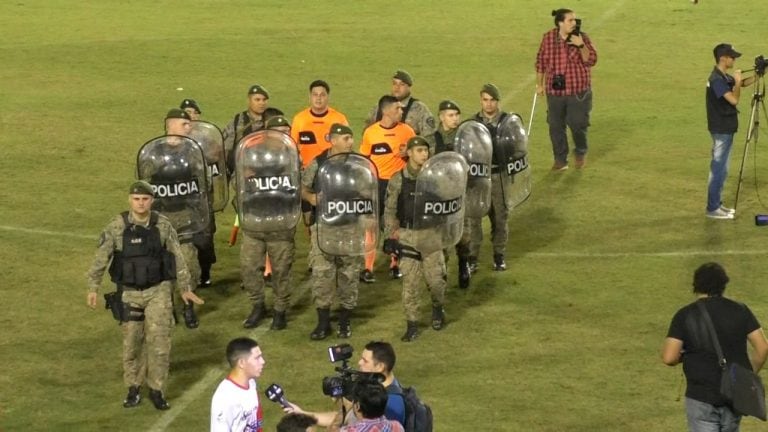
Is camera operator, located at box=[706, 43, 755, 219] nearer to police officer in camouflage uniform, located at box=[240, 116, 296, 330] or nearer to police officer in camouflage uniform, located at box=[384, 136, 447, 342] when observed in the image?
police officer in camouflage uniform, located at box=[384, 136, 447, 342]

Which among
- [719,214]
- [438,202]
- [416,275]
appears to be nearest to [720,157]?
[719,214]

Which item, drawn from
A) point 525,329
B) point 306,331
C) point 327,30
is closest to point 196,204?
point 306,331

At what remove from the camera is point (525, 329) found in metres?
A: 15.1

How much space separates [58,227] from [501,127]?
570cm

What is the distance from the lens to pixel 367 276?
54.5 feet

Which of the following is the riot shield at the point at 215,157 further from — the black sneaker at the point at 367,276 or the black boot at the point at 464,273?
→ the black boot at the point at 464,273

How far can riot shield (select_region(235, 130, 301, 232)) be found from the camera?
48.2ft

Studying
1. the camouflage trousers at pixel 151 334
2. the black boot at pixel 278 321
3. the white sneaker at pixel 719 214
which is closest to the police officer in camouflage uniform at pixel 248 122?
the black boot at pixel 278 321

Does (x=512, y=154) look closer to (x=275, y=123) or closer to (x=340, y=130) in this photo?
(x=340, y=130)

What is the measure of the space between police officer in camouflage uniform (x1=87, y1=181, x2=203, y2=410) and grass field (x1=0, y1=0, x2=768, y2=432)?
A: 16.9 inches

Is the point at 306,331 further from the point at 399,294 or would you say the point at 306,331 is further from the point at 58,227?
the point at 58,227

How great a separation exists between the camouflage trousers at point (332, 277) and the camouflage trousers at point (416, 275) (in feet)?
1.66

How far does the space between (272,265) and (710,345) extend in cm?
570

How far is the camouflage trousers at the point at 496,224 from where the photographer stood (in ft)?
54.4
